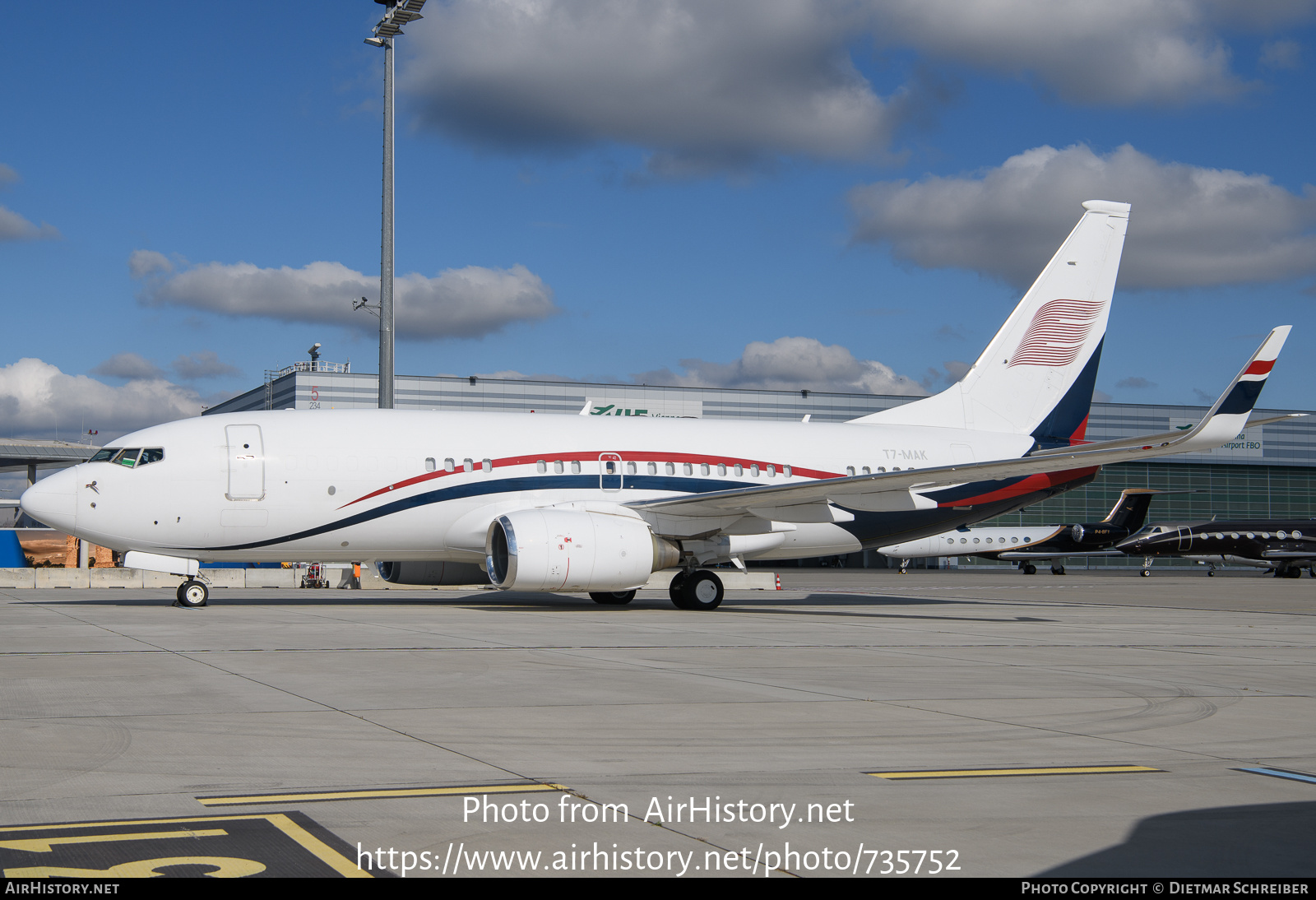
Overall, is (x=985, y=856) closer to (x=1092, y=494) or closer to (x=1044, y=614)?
(x=1044, y=614)

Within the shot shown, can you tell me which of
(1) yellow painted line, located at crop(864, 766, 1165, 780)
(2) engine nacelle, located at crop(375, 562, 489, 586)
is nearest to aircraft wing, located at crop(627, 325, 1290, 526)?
(2) engine nacelle, located at crop(375, 562, 489, 586)

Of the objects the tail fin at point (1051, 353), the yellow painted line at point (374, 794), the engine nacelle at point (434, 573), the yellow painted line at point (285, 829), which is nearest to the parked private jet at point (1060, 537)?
the tail fin at point (1051, 353)

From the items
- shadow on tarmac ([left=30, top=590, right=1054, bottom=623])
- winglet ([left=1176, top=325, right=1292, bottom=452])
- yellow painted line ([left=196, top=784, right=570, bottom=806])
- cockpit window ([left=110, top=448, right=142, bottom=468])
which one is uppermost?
winglet ([left=1176, top=325, right=1292, bottom=452])

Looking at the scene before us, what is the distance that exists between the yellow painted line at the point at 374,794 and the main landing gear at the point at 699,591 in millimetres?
16643

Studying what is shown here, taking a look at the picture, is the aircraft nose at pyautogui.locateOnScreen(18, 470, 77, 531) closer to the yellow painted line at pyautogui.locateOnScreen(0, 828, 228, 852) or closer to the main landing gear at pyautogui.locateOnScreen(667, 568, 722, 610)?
the main landing gear at pyautogui.locateOnScreen(667, 568, 722, 610)

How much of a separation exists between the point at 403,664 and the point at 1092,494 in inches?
3122

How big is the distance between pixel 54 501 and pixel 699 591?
1180 centimetres

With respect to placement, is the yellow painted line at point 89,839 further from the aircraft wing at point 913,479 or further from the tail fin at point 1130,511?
the tail fin at point 1130,511

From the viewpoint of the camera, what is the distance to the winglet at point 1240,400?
1883 centimetres

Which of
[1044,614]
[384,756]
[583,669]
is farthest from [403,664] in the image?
[1044,614]

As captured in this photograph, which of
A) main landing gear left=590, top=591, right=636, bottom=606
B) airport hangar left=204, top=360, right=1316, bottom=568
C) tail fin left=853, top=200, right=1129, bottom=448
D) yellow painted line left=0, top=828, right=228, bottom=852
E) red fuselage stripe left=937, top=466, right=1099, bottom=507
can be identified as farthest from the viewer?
airport hangar left=204, top=360, right=1316, bottom=568

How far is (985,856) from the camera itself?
4.39 metres

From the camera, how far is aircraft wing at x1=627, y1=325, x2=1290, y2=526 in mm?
19047

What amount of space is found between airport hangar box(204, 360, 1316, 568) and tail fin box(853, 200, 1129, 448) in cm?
4142
